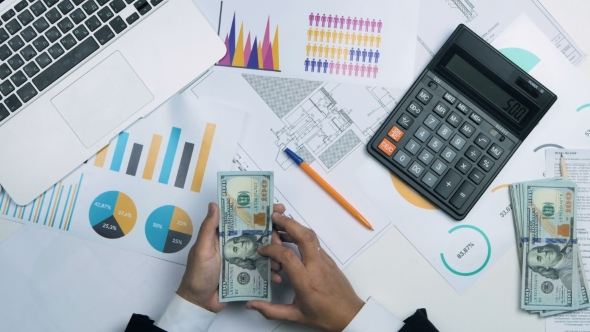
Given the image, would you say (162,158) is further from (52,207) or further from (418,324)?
(418,324)

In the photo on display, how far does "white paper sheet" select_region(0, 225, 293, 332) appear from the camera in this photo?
0.89 meters

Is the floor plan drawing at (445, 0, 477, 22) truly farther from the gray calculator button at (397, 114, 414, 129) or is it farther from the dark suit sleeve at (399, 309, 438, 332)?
the dark suit sleeve at (399, 309, 438, 332)

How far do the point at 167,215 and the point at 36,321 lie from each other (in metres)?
0.29

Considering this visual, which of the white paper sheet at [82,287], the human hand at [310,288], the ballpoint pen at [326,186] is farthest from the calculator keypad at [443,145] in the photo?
the white paper sheet at [82,287]

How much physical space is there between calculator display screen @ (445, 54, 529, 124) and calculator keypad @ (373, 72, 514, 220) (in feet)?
0.11

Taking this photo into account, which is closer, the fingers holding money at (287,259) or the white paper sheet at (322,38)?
the fingers holding money at (287,259)

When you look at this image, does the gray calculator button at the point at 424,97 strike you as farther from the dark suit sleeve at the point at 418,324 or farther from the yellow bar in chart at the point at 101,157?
the yellow bar in chart at the point at 101,157

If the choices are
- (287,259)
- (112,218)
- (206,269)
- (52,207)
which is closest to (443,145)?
(287,259)

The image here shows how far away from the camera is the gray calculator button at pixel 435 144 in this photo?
0.92 meters

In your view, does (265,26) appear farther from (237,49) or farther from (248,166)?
(248,166)

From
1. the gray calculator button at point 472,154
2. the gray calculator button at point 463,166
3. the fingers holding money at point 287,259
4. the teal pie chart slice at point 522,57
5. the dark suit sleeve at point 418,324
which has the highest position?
the teal pie chart slice at point 522,57

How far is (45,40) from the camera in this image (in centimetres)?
87

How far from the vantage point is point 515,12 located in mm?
969

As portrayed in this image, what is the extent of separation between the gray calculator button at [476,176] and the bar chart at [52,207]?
2.30 feet
